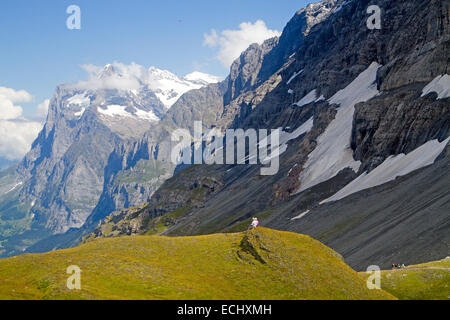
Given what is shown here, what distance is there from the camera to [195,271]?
1330 inches

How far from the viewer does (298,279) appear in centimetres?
3091

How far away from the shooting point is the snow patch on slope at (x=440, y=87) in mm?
115250

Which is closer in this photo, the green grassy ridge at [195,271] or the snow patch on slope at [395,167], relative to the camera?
the green grassy ridge at [195,271]

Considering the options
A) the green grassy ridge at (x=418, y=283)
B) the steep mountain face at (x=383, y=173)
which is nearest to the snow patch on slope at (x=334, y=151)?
the steep mountain face at (x=383, y=173)

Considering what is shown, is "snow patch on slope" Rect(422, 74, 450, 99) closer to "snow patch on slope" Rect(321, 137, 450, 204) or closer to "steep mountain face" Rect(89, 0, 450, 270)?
"steep mountain face" Rect(89, 0, 450, 270)

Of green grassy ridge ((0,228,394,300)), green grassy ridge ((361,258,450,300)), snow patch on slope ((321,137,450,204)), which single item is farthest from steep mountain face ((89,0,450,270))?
green grassy ridge ((0,228,394,300))

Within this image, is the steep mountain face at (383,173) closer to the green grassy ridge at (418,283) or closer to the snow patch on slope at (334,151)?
the snow patch on slope at (334,151)

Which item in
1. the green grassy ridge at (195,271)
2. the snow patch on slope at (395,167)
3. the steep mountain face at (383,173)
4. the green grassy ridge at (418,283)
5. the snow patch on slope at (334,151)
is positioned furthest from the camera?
the snow patch on slope at (334,151)

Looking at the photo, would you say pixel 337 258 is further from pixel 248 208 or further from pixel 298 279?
pixel 248 208

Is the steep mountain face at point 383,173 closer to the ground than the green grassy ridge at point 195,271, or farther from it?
farther from it

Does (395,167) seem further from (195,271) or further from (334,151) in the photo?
(195,271)

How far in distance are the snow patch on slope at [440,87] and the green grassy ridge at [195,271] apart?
9654 centimetres

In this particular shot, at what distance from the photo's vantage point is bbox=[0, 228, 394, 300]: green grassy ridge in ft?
92.2
